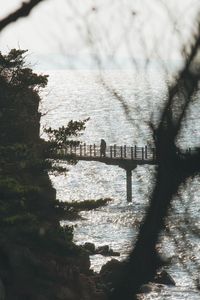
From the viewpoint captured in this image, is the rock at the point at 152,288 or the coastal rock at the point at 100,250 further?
the coastal rock at the point at 100,250

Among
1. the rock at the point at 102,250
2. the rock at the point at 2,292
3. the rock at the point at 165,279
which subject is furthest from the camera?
the rock at the point at 102,250

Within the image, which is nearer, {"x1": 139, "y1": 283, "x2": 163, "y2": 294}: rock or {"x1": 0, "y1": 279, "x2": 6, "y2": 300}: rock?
{"x1": 0, "y1": 279, "x2": 6, "y2": 300}: rock

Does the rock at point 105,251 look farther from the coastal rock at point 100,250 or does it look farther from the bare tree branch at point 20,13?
the bare tree branch at point 20,13

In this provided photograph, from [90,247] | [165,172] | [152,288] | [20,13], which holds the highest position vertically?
[20,13]

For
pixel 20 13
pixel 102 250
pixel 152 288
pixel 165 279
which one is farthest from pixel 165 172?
pixel 102 250

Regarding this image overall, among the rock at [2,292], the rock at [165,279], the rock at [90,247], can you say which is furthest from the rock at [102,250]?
the rock at [2,292]

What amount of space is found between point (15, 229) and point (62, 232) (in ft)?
15.9

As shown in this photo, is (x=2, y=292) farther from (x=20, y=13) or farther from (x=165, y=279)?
(x=165, y=279)

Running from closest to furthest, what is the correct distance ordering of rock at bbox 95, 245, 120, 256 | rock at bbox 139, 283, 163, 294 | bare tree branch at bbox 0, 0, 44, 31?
bare tree branch at bbox 0, 0, 44, 31
rock at bbox 139, 283, 163, 294
rock at bbox 95, 245, 120, 256

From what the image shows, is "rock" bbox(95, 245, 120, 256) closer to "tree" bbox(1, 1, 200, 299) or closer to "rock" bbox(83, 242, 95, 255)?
"rock" bbox(83, 242, 95, 255)

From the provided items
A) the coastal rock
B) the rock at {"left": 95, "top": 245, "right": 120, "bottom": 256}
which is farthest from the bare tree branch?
the rock at {"left": 95, "top": 245, "right": 120, "bottom": 256}

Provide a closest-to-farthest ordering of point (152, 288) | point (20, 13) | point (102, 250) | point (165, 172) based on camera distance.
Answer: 1. point (20, 13)
2. point (165, 172)
3. point (152, 288)
4. point (102, 250)

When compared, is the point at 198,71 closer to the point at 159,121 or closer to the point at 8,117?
the point at 159,121

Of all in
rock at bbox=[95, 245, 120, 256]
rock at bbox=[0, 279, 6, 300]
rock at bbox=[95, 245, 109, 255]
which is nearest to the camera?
rock at bbox=[0, 279, 6, 300]
